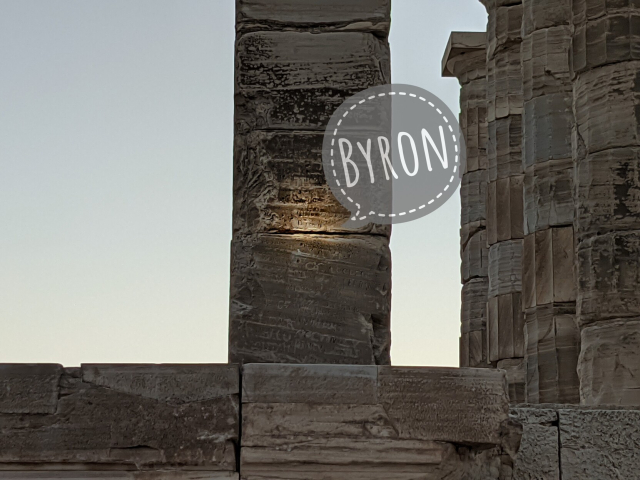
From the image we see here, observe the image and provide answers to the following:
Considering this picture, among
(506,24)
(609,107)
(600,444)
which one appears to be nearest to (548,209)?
(609,107)

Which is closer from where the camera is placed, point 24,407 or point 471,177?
point 24,407

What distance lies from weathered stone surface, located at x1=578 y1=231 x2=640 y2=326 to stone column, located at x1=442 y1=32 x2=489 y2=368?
7554mm

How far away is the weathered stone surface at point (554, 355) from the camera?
1232 centimetres

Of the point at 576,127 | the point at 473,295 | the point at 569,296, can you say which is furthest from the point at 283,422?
the point at 473,295

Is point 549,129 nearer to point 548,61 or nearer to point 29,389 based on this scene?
point 548,61

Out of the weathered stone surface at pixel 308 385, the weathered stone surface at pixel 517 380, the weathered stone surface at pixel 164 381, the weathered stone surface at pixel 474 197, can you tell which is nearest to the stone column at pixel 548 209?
the weathered stone surface at pixel 517 380

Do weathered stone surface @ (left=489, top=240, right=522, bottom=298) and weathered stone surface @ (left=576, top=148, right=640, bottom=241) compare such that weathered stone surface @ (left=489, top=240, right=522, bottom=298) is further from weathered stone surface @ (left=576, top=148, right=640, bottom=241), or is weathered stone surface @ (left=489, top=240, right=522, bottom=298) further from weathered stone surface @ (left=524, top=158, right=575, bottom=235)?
weathered stone surface @ (left=576, top=148, right=640, bottom=241)

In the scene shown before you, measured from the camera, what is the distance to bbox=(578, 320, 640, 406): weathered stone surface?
10.0m

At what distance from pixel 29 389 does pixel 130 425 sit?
1.76 ft

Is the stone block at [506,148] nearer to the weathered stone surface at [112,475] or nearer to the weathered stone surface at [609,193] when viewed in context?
the weathered stone surface at [609,193]

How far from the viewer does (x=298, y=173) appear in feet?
24.7

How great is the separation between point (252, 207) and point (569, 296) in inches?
230

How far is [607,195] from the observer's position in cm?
1045

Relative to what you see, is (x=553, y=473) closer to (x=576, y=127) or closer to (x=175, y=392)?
(x=175, y=392)
